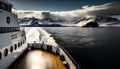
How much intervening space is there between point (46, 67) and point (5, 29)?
5.32 m

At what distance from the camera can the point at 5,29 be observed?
537 inches

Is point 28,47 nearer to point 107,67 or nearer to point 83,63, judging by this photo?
point 83,63

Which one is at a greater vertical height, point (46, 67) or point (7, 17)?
point (7, 17)

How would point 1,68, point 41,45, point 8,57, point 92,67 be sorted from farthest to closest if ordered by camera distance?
point 92,67, point 41,45, point 8,57, point 1,68

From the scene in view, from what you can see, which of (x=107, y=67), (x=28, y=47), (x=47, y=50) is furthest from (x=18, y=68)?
(x=107, y=67)

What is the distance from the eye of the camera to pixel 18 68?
13.8m

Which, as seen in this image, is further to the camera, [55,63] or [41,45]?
[41,45]

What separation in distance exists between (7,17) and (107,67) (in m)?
23.2

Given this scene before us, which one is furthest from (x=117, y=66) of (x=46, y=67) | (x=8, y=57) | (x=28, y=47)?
(x=8, y=57)

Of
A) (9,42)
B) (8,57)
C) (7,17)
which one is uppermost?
(7,17)

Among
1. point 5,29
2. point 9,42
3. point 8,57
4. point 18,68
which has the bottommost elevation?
point 18,68

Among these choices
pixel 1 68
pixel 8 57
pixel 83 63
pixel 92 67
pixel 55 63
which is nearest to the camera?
pixel 1 68

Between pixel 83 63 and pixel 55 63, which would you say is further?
pixel 83 63

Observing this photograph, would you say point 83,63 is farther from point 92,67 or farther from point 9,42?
point 9,42
